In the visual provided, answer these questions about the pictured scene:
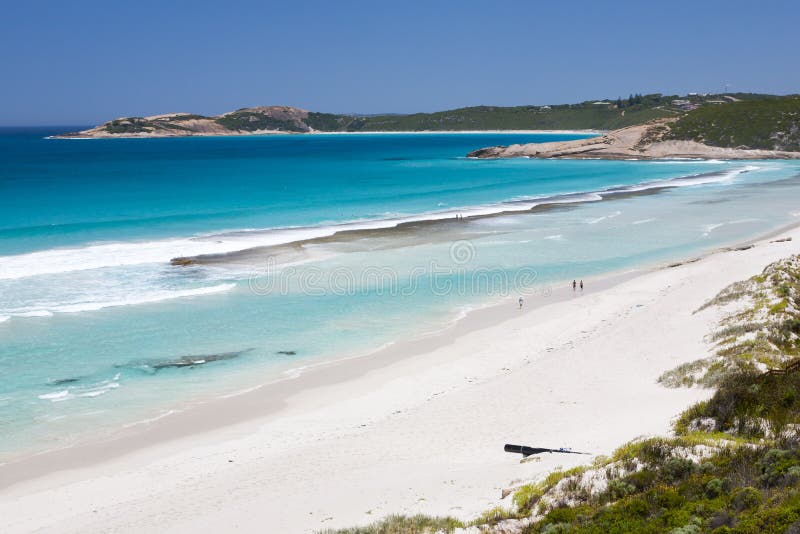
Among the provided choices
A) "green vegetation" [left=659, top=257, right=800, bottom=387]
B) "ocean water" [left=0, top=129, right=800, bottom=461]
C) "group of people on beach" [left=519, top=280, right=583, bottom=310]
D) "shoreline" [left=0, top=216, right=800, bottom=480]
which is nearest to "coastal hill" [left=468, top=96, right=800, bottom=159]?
"ocean water" [left=0, top=129, right=800, bottom=461]

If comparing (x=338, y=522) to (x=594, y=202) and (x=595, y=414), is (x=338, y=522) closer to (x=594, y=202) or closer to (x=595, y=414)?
(x=595, y=414)

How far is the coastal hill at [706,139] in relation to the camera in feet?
336

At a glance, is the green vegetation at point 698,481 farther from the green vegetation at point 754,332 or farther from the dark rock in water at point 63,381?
the dark rock in water at point 63,381

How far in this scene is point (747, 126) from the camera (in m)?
107

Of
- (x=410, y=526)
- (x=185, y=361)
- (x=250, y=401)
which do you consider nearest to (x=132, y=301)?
(x=185, y=361)

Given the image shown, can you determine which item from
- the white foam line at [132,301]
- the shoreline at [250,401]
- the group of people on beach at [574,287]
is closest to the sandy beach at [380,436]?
the shoreline at [250,401]

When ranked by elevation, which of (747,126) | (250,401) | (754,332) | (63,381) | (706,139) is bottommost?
(250,401)

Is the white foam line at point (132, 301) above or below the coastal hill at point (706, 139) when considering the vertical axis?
below

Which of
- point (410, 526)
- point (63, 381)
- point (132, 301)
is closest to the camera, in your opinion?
point (410, 526)

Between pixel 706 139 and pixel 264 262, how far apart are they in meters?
93.1

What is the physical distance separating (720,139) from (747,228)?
234 ft

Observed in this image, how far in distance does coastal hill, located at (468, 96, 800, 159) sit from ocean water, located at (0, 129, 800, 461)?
32.8 m

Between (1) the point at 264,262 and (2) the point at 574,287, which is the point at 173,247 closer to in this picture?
(1) the point at 264,262

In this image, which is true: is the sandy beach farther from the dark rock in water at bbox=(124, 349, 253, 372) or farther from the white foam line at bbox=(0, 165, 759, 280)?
the white foam line at bbox=(0, 165, 759, 280)
